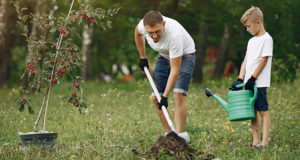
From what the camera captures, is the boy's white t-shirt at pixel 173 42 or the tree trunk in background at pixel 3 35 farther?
the tree trunk in background at pixel 3 35

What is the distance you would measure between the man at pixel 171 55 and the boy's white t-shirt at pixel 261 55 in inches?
29.5

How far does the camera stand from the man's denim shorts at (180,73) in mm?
4754

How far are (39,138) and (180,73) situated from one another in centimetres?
186

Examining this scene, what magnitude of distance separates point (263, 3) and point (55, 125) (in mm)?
6164

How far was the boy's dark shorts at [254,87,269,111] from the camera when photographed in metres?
4.38

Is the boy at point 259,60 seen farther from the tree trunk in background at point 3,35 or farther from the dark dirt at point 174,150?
the tree trunk in background at point 3,35

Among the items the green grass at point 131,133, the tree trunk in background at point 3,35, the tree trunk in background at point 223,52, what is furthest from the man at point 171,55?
the tree trunk in background at point 223,52

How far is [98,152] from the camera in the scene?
4.30 m

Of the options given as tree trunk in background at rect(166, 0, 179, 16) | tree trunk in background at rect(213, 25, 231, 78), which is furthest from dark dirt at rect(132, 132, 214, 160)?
tree trunk in background at rect(213, 25, 231, 78)

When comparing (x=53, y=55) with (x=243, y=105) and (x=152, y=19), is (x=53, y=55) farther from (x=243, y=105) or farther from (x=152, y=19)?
(x=243, y=105)

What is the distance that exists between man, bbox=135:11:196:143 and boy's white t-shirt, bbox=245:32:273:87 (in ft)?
2.46

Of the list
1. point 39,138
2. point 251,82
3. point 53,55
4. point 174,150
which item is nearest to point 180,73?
point 251,82

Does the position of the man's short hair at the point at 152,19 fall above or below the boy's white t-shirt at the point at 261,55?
above

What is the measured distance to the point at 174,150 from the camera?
3.99m
